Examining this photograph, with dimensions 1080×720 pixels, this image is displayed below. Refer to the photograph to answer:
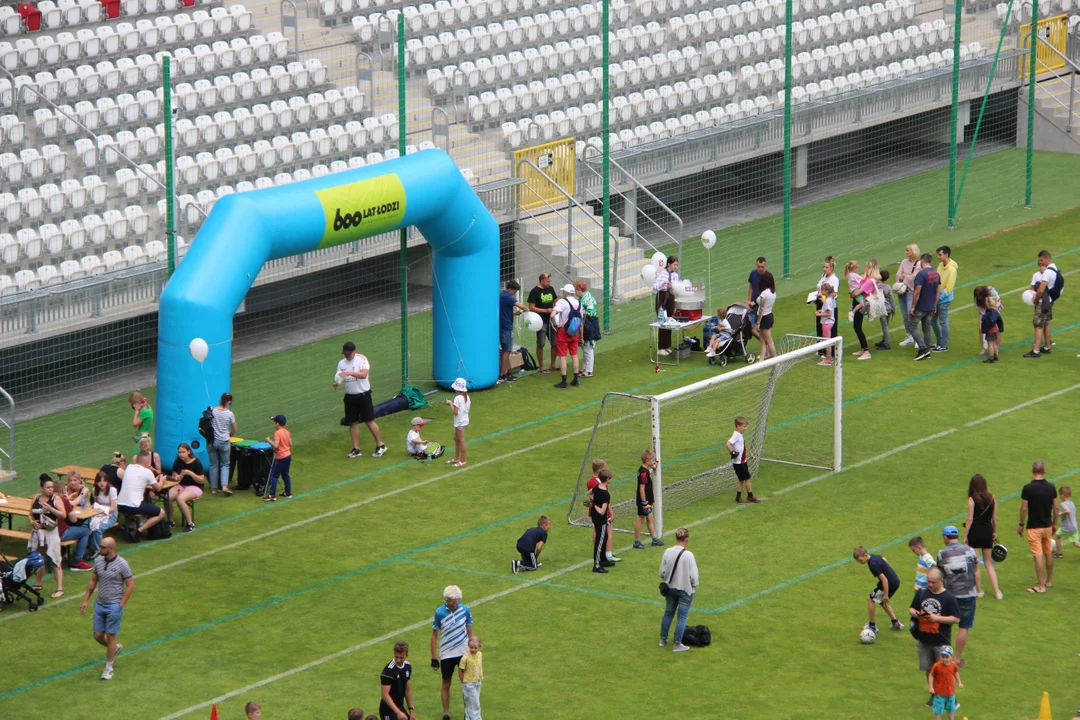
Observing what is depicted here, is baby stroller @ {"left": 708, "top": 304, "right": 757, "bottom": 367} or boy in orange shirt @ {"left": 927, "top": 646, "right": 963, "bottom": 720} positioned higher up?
boy in orange shirt @ {"left": 927, "top": 646, "right": 963, "bottom": 720}

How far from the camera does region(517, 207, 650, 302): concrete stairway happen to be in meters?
32.2

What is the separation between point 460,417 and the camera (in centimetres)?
2497

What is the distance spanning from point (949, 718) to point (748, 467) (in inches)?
279

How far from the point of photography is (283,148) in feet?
103

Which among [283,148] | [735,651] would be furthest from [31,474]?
[735,651]

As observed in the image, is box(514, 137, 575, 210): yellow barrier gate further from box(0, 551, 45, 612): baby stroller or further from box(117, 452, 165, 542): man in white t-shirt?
box(0, 551, 45, 612): baby stroller

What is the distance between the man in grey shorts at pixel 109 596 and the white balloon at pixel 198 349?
16.0 ft

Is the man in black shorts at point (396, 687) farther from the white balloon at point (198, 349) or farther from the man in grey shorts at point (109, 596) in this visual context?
the white balloon at point (198, 349)

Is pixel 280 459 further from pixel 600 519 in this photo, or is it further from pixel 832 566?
pixel 832 566

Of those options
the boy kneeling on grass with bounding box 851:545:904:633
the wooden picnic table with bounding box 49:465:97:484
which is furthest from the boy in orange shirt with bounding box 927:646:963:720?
the wooden picnic table with bounding box 49:465:97:484

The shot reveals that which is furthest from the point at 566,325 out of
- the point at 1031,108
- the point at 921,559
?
the point at 1031,108

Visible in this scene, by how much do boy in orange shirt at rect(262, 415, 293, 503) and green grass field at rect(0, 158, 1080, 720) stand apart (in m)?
0.20

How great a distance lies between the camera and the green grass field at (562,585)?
18.7 m

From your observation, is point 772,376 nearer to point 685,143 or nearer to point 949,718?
point 949,718
